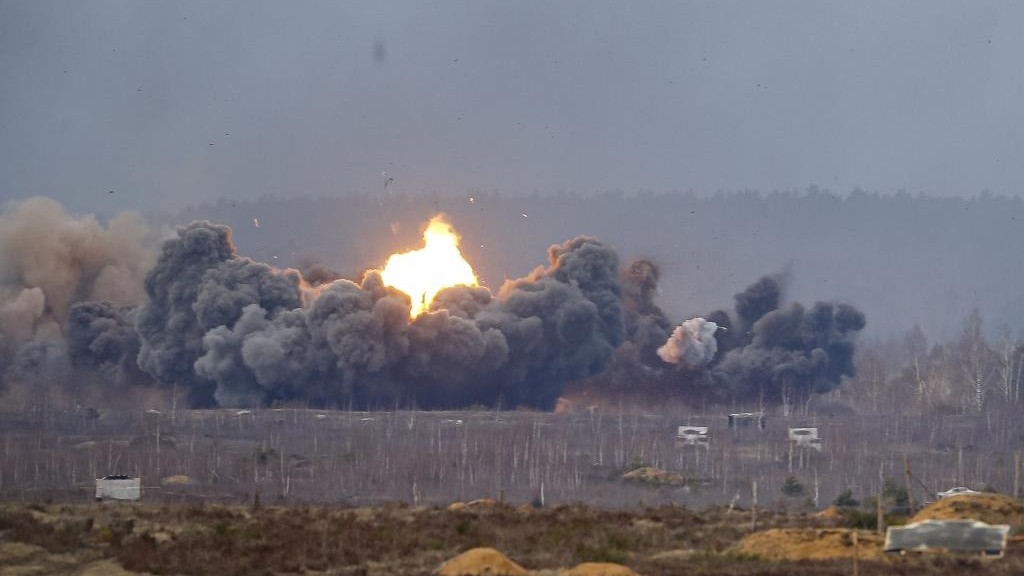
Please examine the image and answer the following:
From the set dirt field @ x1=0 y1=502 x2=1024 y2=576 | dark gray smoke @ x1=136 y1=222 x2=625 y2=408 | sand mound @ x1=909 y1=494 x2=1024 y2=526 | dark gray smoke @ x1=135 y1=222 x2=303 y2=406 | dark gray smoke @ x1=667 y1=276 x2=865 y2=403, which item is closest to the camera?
dirt field @ x1=0 y1=502 x2=1024 y2=576

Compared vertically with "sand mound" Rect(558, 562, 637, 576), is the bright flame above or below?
above

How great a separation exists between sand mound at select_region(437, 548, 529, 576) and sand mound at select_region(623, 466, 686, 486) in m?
66.0

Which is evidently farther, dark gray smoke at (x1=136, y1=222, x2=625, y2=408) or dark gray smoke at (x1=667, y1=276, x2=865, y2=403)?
dark gray smoke at (x1=667, y1=276, x2=865, y2=403)

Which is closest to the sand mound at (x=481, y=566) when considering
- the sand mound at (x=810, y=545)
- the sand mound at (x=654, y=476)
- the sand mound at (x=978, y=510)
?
the sand mound at (x=810, y=545)

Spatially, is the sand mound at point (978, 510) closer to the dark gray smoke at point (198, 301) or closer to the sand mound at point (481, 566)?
the sand mound at point (481, 566)

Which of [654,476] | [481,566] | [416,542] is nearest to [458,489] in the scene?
[654,476]

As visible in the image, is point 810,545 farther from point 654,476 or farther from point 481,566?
point 654,476

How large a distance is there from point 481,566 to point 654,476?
68.6 metres

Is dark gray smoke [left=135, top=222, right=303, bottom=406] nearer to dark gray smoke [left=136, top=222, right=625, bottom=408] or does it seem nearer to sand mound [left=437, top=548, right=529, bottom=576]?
dark gray smoke [left=136, top=222, right=625, bottom=408]

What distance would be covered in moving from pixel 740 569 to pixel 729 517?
24.9 m

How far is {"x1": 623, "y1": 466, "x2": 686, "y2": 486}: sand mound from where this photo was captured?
124375 mm

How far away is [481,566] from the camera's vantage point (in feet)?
191

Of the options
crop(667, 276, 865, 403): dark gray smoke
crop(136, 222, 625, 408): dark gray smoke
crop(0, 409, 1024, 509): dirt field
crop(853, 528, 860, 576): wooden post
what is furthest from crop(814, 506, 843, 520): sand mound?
crop(667, 276, 865, 403): dark gray smoke

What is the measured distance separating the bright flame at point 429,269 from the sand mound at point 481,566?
12204cm
